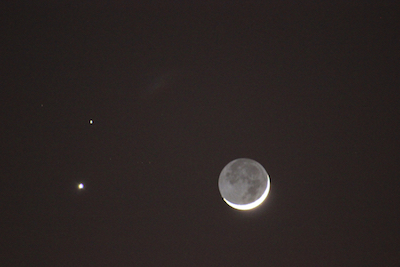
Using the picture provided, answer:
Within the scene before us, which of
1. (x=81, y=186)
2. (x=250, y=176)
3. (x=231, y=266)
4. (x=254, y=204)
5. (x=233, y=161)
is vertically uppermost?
(x=81, y=186)

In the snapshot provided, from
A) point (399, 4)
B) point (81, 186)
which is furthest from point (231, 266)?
point (399, 4)

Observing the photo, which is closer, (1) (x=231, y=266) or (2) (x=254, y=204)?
(2) (x=254, y=204)

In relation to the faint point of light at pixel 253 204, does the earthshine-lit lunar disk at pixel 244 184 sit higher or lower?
higher

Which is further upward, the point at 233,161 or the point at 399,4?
the point at 399,4

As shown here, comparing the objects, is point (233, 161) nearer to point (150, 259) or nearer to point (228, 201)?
point (228, 201)

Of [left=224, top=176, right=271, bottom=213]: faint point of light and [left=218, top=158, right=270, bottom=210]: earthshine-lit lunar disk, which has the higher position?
[left=218, top=158, right=270, bottom=210]: earthshine-lit lunar disk

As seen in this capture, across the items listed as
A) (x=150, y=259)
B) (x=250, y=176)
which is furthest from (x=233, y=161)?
(x=150, y=259)

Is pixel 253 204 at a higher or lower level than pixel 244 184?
lower
